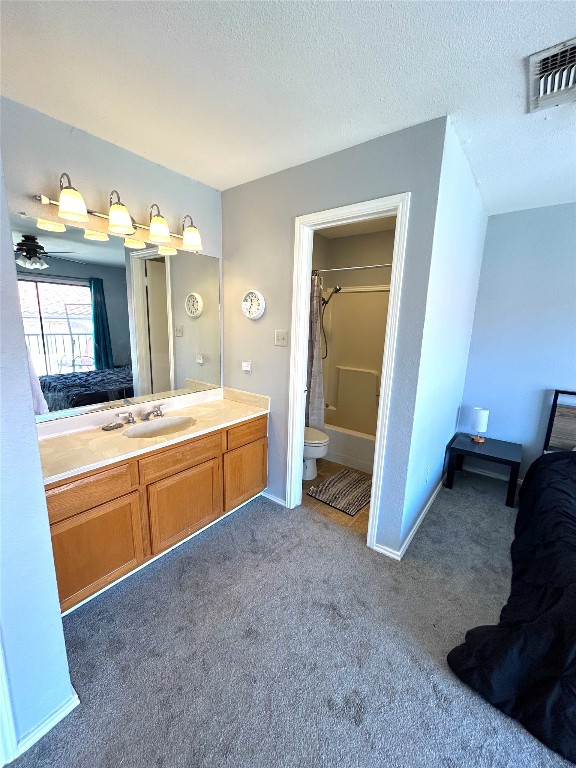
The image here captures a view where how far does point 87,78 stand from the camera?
4.55 ft

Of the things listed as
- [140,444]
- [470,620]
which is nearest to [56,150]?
[140,444]

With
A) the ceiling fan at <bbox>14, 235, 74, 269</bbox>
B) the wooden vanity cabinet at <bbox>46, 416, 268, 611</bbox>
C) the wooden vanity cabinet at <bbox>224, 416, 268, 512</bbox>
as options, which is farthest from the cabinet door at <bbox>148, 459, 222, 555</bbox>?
the ceiling fan at <bbox>14, 235, 74, 269</bbox>

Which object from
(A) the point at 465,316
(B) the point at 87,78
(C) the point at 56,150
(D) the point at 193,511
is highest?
(B) the point at 87,78

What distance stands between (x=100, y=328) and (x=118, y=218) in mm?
700

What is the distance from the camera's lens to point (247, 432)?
2.41 meters

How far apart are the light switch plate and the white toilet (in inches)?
41.3

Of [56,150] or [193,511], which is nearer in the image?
[56,150]

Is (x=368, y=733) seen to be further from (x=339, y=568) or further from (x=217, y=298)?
(x=217, y=298)

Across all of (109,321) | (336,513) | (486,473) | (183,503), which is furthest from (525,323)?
(109,321)

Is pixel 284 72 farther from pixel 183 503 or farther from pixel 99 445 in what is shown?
pixel 183 503

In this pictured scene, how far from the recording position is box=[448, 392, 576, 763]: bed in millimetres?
1127

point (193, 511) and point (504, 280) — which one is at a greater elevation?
point (504, 280)

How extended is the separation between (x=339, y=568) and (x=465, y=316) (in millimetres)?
2353

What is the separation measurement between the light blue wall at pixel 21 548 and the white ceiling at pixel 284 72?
89cm
